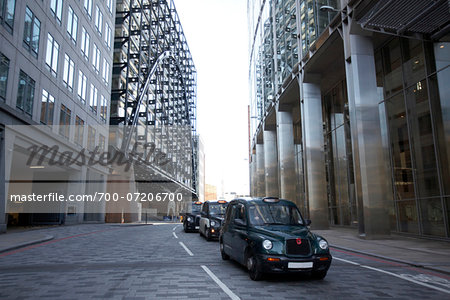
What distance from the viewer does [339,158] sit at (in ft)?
85.0

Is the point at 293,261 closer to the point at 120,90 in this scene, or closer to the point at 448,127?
the point at 448,127

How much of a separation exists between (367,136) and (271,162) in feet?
77.3

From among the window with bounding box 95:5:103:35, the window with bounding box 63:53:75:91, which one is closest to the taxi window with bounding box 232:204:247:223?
the window with bounding box 63:53:75:91

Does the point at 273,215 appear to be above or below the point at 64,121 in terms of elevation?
below

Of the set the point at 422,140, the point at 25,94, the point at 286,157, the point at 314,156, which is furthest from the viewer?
the point at 286,157

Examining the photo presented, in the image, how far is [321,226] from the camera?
74.9 ft

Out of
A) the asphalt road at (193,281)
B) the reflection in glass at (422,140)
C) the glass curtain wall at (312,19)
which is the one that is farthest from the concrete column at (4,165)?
the reflection in glass at (422,140)

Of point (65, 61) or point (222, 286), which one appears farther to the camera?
point (65, 61)

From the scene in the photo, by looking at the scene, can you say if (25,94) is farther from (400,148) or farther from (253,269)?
(400,148)

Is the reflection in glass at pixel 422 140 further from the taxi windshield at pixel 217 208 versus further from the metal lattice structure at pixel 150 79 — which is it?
the metal lattice structure at pixel 150 79

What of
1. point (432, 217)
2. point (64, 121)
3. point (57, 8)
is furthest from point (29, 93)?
point (432, 217)

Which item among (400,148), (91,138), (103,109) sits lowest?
(400,148)

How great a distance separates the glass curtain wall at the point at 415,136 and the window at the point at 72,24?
2287 cm

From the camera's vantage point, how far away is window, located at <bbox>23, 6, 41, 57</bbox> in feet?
71.1
